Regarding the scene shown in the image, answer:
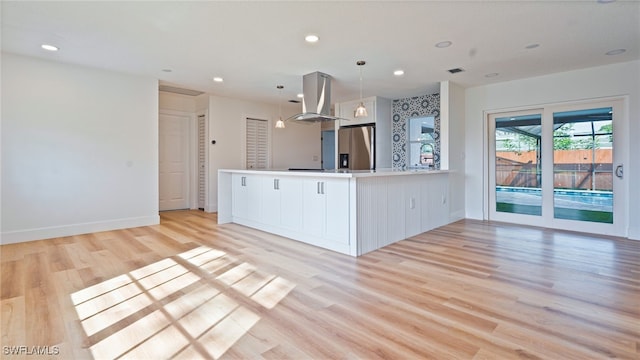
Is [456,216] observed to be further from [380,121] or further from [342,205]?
[342,205]

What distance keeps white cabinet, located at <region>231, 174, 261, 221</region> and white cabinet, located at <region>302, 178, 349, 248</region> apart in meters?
1.16

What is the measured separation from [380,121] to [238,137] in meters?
3.13

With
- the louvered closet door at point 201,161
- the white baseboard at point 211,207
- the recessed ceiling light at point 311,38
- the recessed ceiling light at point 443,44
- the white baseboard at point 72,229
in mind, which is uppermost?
the recessed ceiling light at point 443,44

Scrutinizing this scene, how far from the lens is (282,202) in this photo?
430 centimetres

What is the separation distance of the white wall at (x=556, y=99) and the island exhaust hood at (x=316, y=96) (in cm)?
279

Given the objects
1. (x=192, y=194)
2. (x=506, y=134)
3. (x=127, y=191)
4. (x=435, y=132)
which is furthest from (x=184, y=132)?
(x=506, y=134)

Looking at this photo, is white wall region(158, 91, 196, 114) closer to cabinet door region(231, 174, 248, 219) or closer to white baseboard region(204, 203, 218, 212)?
white baseboard region(204, 203, 218, 212)

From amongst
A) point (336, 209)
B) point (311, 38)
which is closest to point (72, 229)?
point (336, 209)

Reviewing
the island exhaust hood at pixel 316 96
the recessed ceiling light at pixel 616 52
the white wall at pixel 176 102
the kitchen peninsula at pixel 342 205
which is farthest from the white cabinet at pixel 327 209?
the white wall at pixel 176 102

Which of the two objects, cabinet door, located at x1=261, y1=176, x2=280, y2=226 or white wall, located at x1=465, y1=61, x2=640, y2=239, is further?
cabinet door, located at x1=261, y1=176, x2=280, y2=226

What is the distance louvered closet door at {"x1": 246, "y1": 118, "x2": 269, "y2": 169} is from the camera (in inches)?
278

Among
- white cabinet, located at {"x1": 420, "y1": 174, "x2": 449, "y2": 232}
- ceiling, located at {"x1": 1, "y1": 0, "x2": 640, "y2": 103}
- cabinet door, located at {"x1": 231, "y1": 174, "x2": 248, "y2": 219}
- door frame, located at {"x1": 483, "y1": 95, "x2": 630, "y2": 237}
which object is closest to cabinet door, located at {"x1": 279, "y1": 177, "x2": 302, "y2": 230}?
cabinet door, located at {"x1": 231, "y1": 174, "x2": 248, "y2": 219}

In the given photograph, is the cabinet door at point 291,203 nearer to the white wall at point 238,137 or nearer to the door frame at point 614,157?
the white wall at point 238,137

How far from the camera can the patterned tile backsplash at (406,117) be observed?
6289 millimetres
